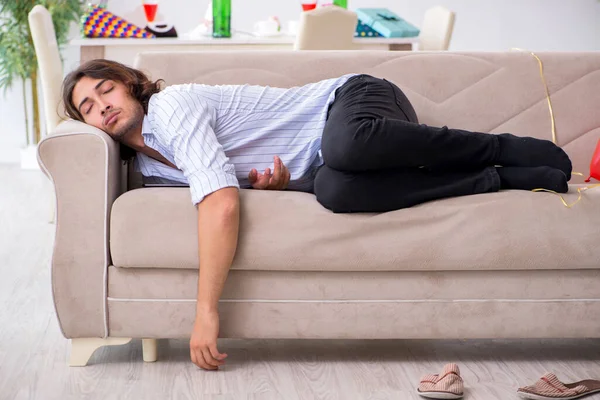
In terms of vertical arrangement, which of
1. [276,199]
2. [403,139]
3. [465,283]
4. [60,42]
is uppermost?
[403,139]

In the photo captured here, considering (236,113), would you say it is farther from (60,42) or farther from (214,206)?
(60,42)

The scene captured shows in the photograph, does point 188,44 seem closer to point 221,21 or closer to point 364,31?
point 221,21

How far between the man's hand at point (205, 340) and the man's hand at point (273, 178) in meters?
0.39

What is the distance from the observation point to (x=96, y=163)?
1883 mm

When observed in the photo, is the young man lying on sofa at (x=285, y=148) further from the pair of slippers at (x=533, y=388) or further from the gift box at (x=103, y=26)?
the gift box at (x=103, y=26)

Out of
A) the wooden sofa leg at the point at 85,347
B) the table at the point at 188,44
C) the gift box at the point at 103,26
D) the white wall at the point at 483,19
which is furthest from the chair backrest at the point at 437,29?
the wooden sofa leg at the point at 85,347

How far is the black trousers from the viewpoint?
1.91 metres

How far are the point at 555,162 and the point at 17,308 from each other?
1566mm

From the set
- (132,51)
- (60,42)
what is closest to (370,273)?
(132,51)

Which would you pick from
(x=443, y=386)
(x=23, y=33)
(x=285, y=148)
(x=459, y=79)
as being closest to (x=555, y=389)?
(x=443, y=386)

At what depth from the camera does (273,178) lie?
2.09 meters

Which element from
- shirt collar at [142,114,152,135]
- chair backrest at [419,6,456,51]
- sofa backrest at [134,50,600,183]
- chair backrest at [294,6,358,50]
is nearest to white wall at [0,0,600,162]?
chair backrest at [419,6,456,51]

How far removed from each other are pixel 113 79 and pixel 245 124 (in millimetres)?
360

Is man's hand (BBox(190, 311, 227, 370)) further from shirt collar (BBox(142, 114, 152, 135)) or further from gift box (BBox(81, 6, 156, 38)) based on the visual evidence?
gift box (BBox(81, 6, 156, 38))
